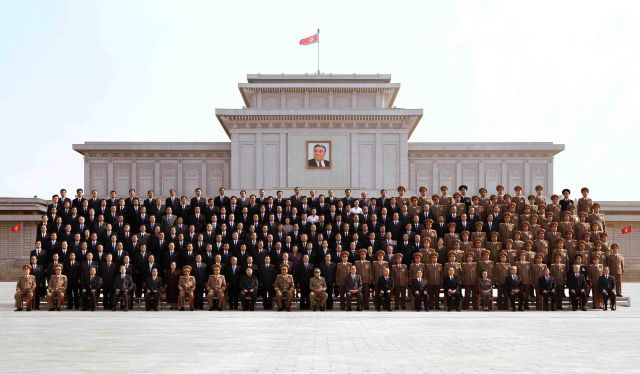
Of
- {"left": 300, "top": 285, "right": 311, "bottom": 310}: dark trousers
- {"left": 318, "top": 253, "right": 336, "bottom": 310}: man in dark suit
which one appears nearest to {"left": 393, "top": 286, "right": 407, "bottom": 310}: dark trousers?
{"left": 318, "top": 253, "right": 336, "bottom": 310}: man in dark suit

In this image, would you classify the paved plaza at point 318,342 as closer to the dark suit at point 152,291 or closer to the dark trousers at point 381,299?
the dark suit at point 152,291

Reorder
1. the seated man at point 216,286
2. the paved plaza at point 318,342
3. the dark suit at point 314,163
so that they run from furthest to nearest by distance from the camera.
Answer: the dark suit at point 314,163, the seated man at point 216,286, the paved plaza at point 318,342

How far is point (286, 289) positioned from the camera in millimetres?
21641

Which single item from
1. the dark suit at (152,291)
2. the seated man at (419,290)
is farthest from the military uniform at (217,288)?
the seated man at (419,290)

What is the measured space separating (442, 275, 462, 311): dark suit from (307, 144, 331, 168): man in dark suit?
2448 centimetres

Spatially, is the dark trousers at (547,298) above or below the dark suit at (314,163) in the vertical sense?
below

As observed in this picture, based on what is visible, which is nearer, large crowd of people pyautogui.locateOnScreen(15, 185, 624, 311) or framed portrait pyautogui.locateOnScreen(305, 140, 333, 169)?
large crowd of people pyautogui.locateOnScreen(15, 185, 624, 311)

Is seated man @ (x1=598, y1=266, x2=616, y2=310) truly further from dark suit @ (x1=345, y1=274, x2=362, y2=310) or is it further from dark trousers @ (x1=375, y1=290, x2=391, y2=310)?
dark suit @ (x1=345, y1=274, x2=362, y2=310)

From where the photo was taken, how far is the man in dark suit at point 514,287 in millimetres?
21688

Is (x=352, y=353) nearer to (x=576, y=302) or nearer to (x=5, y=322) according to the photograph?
(x=5, y=322)

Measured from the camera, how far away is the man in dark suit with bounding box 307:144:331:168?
46.0m

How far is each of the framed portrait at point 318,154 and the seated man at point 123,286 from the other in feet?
81.9

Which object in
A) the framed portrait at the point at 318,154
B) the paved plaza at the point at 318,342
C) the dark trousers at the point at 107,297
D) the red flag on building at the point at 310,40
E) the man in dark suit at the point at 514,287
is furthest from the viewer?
the red flag on building at the point at 310,40

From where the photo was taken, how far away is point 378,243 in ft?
75.7
